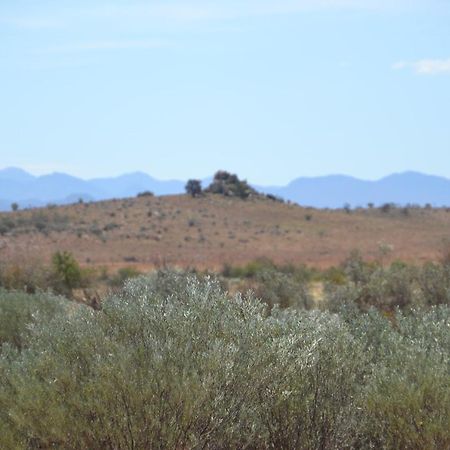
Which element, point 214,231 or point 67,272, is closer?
point 67,272

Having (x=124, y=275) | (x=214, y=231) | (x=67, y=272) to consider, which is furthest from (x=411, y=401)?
(x=214, y=231)

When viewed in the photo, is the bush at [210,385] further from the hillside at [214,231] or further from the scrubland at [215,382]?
the hillside at [214,231]

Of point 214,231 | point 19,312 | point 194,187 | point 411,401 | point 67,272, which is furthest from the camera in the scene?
point 194,187

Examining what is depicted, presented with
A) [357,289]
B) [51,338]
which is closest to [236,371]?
[51,338]

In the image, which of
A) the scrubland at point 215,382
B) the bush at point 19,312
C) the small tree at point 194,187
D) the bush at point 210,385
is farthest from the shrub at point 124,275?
the small tree at point 194,187

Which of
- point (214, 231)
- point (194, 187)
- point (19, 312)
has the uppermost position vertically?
point (194, 187)

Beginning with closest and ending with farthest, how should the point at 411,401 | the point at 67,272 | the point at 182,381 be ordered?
the point at 182,381
the point at 411,401
the point at 67,272

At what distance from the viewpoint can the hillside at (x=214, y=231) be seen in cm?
5825

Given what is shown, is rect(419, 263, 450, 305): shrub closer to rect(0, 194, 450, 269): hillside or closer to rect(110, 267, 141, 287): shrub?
rect(110, 267, 141, 287): shrub

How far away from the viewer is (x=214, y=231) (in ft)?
241

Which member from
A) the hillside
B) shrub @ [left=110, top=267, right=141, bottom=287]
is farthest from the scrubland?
the hillside

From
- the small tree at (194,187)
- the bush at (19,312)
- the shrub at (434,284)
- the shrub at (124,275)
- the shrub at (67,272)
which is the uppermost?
the small tree at (194,187)

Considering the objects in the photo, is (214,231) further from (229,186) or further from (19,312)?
(19,312)

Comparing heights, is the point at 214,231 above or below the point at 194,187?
below
